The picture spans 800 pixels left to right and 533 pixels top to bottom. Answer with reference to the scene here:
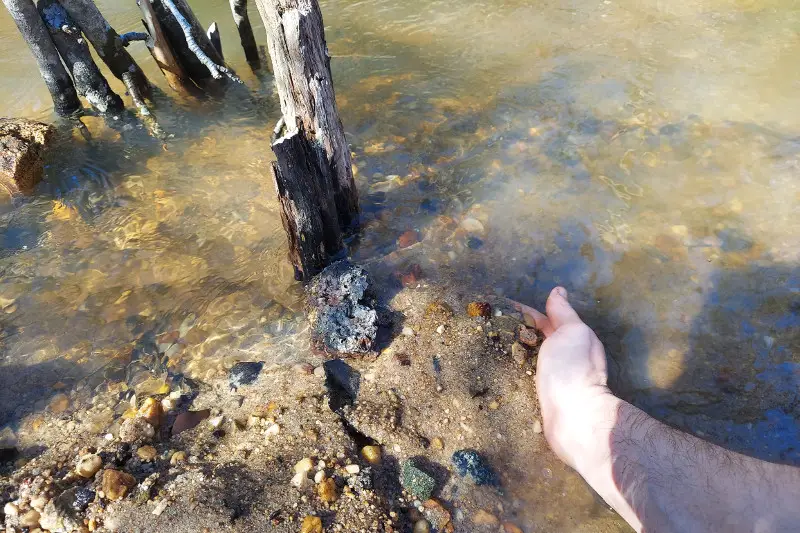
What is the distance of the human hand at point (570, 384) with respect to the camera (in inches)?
100

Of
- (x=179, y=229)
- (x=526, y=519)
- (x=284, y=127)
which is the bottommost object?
(x=526, y=519)

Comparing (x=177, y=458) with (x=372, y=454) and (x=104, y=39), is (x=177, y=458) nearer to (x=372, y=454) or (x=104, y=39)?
(x=372, y=454)

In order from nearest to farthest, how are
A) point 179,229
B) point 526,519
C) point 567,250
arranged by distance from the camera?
point 526,519 < point 567,250 < point 179,229

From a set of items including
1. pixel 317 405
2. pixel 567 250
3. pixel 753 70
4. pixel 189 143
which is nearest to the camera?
pixel 317 405

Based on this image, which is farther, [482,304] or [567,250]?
[567,250]

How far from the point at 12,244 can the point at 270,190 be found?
7.21 feet

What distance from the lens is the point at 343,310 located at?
313cm

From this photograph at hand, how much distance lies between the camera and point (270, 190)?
14.8ft

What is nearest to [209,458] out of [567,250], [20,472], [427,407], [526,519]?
[20,472]

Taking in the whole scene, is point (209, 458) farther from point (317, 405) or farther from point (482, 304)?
point (482, 304)

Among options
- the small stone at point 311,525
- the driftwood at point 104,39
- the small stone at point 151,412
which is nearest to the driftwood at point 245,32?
the driftwood at point 104,39

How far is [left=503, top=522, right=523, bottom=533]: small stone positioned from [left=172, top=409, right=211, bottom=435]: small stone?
1754mm

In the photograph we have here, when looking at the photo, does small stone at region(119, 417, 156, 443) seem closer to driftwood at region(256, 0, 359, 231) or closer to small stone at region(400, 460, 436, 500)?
small stone at region(400, 460, 436, 500)

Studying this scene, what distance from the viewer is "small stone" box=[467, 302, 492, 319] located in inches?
126
